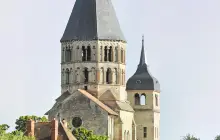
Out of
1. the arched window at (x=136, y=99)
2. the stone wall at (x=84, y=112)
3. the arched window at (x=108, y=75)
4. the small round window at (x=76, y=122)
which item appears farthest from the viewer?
the arched window at (x=136, y=99)

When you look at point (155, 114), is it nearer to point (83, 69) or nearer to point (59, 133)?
point (83, 69)

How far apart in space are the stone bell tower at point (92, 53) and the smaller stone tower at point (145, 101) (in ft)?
25.5

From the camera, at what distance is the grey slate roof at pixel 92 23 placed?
516ft

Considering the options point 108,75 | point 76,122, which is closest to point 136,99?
point 108,75

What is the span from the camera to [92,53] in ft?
514

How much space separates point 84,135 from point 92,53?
13636 millimetres

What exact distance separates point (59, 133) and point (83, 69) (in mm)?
33860

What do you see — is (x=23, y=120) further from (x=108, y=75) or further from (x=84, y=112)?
(x=108, y=75)

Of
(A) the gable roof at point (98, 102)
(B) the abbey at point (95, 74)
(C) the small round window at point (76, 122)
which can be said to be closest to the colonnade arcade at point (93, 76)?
(B) the abbey at point (95, 74)

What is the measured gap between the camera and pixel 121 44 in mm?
158000

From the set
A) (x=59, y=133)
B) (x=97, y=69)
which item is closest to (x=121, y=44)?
(x=97, y=69)

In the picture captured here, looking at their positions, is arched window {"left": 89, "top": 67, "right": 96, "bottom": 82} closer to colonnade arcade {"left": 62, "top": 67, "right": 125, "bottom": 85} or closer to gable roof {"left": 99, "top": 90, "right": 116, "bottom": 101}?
colonnade arcade {"left": 62, "top": 67, "right": 125, "bottom": 85}

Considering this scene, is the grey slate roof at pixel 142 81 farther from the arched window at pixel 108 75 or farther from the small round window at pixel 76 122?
the small round window at pixel 76 122

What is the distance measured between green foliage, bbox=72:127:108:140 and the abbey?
4.69m
